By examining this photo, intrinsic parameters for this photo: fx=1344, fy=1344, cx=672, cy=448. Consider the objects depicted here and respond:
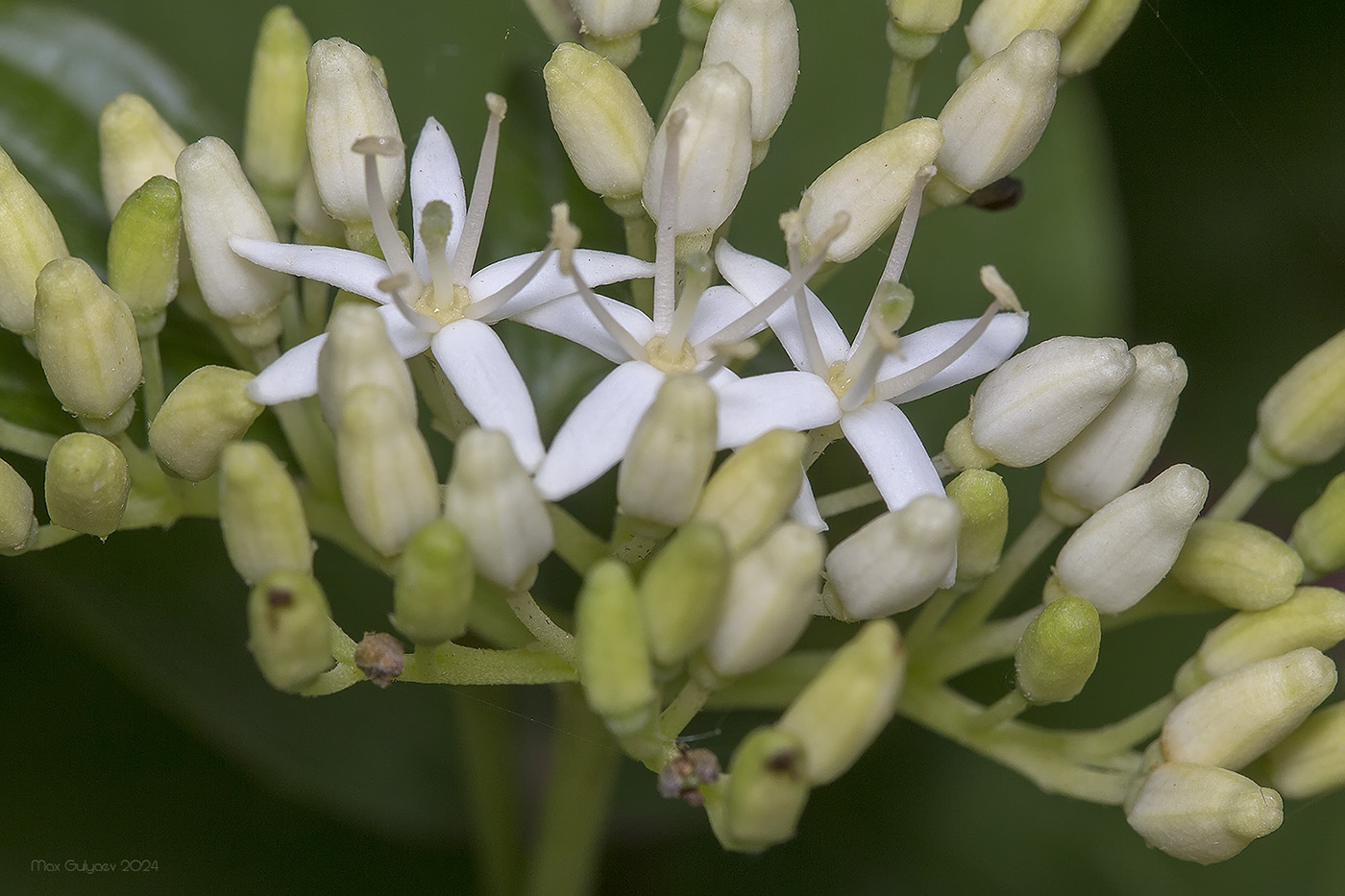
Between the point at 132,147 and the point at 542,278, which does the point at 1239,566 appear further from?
the point at 132,147

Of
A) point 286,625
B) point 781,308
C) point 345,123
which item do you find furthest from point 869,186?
point 286,625

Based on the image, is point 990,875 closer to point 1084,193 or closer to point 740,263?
point 1084,193

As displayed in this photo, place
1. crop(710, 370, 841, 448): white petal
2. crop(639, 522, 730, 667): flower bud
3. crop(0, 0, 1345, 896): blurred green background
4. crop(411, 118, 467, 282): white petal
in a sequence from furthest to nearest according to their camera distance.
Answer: crop(0, 0, 1345, 896): blurred green background
crop(411, 118, 467, 282): white petal
crop(710, 370, 841, 448): white petal
crop(639, 522, 730, 667): flower bud

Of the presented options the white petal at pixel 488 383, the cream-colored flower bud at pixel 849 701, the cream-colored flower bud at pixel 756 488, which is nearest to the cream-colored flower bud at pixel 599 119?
the white petal at pixel 488 383

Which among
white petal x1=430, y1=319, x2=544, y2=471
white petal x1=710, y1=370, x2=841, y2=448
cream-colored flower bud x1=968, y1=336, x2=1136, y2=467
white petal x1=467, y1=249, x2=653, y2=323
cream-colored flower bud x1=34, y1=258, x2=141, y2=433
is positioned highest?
cream-colored flower bud x1=34, y1=258, x2=141, y2=433

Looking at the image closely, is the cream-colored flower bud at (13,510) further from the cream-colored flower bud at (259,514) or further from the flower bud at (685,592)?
the flower bud at (685,592)

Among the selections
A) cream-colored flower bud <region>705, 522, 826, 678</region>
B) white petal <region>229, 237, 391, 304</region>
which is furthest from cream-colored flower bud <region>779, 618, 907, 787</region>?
white petal <region>229, 237, 391, 304</region>

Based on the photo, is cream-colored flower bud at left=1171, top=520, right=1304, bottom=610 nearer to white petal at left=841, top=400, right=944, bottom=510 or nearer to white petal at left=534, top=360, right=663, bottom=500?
white petal at left=841, top=400, right=944, bottom=510
